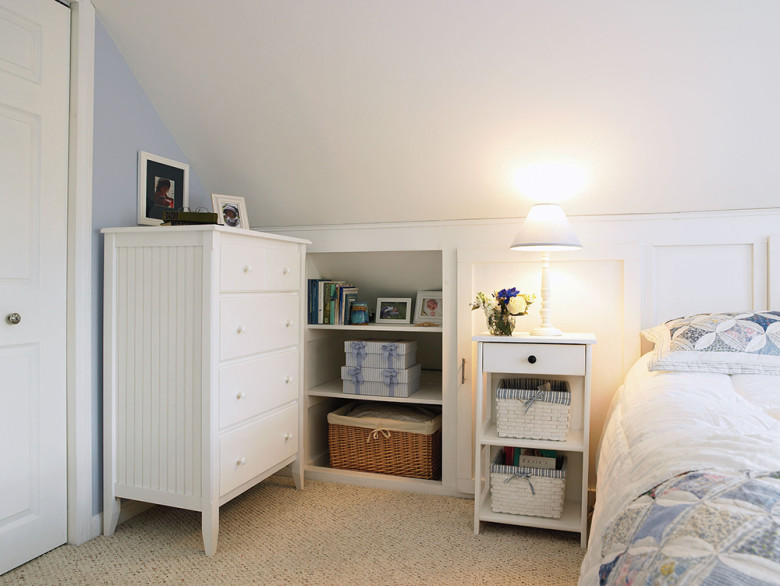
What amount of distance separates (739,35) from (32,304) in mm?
2526

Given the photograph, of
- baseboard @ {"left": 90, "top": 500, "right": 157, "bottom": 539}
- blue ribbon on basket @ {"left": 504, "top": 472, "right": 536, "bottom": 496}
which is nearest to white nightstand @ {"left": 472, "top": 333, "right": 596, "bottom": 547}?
blue ribbon on basket @ {"left": 504, "top": 472, "right": 536, "bottom": 496}

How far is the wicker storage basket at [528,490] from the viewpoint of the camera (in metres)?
2.22

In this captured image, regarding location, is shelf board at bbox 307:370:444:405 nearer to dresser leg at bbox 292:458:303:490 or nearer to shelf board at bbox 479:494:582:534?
dresser leg at bbox 292:458:303:490

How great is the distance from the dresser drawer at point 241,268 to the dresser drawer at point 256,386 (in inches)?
12.0

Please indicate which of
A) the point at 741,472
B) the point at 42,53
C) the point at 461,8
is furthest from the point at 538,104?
the point at 42,53

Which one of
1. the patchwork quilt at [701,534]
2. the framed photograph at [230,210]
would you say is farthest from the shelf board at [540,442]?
the framed photograph at [230,210]

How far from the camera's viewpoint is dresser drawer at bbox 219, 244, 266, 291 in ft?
6.94

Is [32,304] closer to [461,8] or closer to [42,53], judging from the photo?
[42,53]

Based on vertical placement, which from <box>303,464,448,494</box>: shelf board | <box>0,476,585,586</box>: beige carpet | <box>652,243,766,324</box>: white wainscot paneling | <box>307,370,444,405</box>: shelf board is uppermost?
<box>652,243,766,324</box>: white wainscot paneling

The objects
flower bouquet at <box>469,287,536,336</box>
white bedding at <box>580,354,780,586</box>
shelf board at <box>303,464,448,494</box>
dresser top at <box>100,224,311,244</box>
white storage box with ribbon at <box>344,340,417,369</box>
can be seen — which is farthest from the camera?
white storage box with ribbon at <box>344,340,417,369</box>

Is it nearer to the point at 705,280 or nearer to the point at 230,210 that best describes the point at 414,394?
the point at 230,210

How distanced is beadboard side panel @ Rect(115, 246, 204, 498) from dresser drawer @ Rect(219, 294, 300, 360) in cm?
10

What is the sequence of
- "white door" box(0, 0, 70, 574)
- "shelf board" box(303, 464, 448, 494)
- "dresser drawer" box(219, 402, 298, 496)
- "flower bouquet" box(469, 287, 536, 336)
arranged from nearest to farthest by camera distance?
"white door" box(0, 0, 70, 574), "dresser drawer" box(219, 402, 298, 496), "flower bouquet" box(469, 287, 536, 336), "shelf board" box(303, 464, 448, 494)

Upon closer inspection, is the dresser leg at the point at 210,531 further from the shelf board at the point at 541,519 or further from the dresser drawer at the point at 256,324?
the shelf board at the point at 541,519
